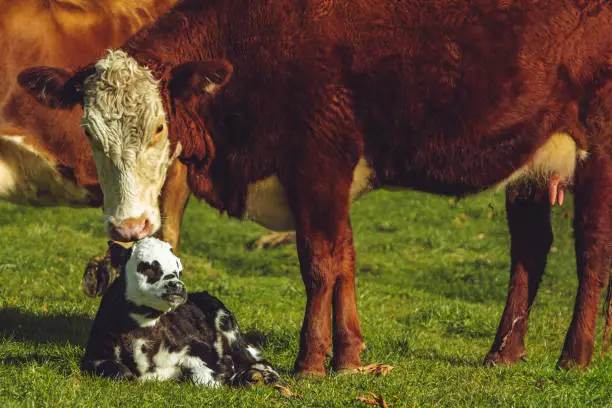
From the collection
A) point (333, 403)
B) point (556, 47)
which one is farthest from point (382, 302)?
point (333, 403)

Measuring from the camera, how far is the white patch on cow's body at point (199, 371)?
6.26 m

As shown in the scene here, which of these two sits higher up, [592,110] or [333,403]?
[592,110]

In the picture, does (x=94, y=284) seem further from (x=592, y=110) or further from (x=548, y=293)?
(x=548, y=293)

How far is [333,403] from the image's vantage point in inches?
229

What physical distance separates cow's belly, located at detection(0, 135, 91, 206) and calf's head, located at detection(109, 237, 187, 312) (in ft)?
7.77

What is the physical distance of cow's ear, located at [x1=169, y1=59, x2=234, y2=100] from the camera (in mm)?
6578

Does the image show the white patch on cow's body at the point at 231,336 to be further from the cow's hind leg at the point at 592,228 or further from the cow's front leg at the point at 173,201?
the cow's hind leg at the point at 592,228

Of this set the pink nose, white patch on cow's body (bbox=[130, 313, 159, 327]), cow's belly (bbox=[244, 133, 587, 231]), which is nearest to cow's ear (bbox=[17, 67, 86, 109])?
the pink nose

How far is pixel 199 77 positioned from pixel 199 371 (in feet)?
6.14

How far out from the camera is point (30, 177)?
28.2 feet

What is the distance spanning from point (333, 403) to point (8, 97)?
433 cm

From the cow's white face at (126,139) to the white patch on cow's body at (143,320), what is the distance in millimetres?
529

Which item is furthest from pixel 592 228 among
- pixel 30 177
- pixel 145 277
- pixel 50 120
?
pixel 30 177

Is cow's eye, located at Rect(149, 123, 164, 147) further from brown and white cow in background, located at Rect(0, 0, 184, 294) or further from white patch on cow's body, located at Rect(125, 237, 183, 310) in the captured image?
brown and white cow in background, located at Rect(0, 0, 184, 294)
